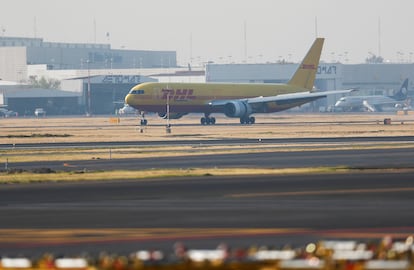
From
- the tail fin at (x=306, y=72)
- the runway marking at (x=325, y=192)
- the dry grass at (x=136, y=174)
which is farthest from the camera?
the tail fin at (x=306, y=72)

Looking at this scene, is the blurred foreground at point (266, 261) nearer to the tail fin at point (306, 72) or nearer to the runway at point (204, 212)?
the runway at point (204, 212)

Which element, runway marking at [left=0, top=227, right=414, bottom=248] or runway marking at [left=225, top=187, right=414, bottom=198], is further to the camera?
runway marking at [left=225, top=187, right=414, bottom=198]

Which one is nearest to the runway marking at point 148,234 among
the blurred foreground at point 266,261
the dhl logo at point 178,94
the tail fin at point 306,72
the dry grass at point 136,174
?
the blurred foreground at point 266,261

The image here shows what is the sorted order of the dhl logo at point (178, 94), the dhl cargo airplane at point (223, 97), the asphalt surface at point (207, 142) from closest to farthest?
1. the asphalt surface at point (207, 142)
2. the dhl logo at point (178, 94)
3. the dhl cargo airplane at point (223, 97)

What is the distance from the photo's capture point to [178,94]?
130 metres

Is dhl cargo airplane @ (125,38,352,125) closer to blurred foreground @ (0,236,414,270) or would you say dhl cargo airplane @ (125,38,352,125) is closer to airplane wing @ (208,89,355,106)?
airplane wing @ (208,89,355,106)

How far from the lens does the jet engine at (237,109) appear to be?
435 feet

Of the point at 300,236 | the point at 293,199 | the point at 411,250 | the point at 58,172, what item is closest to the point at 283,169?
the point at 58,172

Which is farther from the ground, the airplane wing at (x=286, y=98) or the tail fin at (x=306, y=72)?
the tail fin at (x=306, y=72)

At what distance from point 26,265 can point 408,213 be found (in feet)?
58.3

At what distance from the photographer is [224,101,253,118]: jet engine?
435ft

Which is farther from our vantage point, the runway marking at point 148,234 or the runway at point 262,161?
the runway at point 262,161

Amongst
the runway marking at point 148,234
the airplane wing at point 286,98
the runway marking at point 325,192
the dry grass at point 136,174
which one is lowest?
the dry grass at point 136,174

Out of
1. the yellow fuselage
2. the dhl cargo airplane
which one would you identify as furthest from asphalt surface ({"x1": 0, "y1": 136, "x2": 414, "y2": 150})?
the yellow fuselage
